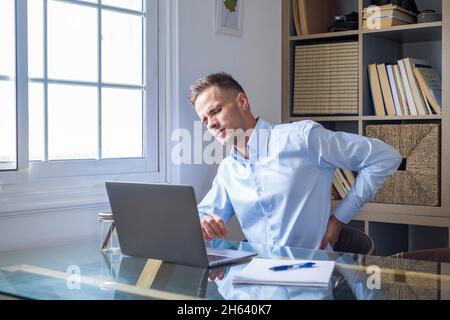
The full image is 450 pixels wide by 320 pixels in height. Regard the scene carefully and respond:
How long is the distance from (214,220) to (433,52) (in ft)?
5.86

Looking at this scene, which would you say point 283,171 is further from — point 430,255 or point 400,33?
point 400,33

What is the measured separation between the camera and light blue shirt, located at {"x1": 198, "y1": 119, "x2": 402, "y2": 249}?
247 cm

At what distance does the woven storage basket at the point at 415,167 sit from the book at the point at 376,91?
8 centimetres

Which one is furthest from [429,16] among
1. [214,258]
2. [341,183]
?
[214,258]

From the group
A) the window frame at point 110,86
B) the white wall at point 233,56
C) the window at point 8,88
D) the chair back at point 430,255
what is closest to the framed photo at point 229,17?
the white wall at point 233,56

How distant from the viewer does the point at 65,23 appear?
8.16 feet

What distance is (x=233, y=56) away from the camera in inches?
123

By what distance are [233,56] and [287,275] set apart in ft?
5.49

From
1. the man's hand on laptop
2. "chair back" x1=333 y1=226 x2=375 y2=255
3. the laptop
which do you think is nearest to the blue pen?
the laptop

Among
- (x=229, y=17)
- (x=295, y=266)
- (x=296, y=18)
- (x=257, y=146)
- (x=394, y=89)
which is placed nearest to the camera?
(x=295, y=266)

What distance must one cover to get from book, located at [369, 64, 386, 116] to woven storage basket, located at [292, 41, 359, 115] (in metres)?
0.07

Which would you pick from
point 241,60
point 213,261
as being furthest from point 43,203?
point 241,60

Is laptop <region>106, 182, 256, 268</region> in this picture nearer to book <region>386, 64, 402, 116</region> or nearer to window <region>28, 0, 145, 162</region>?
window <region>28, 0, 145, 162</region>

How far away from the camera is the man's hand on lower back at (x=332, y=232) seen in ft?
8.13
